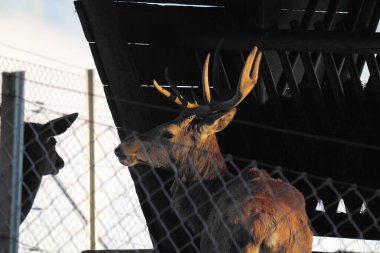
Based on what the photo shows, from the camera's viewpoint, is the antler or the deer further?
the antler

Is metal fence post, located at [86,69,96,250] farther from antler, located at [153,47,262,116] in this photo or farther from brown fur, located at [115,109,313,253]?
antler, located at [153,47,262,116]

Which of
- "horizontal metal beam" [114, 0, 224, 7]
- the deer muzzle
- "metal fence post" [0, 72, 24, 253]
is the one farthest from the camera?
"horizontal metal beam" [114, 0, 224, 7]

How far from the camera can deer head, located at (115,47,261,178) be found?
6.82 metres

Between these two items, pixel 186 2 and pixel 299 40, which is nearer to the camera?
pixel 299 40

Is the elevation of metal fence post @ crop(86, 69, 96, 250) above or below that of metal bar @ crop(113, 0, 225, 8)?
above

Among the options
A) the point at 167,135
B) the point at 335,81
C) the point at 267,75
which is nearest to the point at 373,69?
the point at 335,81

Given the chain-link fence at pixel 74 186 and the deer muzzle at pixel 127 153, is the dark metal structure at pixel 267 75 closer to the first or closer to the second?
the chain-link fence at pixel 74 186

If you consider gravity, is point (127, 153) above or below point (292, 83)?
above

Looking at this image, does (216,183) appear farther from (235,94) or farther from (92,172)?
(92,172)

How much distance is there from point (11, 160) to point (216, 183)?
11.8 feet

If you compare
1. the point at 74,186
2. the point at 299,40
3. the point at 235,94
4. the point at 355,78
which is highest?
the point at 74,186

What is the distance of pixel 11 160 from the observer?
345cm

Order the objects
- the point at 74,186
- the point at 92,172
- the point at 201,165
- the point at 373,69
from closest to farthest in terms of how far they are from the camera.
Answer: the point at 92,172, the point at 74,186, the point at 201,165, the point at 373,69

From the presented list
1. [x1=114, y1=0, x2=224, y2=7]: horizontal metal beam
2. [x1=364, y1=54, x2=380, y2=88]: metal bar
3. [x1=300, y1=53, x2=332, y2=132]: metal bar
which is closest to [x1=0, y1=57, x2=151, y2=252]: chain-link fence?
[x1=114, y1=0, x2=224, y2=7]: horizontal metal beam
